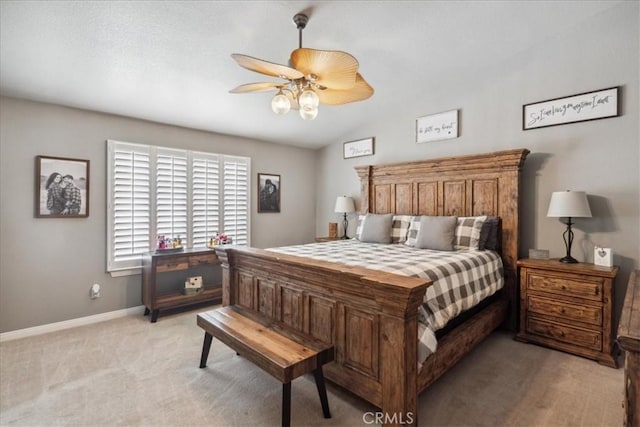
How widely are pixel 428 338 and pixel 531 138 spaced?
275cm

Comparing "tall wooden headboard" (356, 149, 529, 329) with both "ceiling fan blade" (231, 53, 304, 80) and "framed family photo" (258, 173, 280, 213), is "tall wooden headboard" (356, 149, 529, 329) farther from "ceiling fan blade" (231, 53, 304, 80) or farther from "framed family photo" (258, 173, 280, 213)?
"ceiling fan blade" (231, 53, 304, 80)

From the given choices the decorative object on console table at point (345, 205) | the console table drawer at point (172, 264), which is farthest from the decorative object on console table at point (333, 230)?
the console table drawer at point (172, 264)

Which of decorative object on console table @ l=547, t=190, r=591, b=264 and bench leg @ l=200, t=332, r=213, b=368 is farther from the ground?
decorative object on console table @ l=547, t=190, r=591, b=264

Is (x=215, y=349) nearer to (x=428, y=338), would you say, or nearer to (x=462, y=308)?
(x=428, y=338)

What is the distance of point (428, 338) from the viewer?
1.83 m

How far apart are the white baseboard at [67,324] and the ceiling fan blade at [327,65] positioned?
3.54 metres

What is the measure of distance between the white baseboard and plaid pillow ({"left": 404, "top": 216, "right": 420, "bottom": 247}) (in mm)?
3400

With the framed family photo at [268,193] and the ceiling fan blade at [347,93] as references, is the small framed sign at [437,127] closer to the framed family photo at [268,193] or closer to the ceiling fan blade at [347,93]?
the ceiling fan blade at [347,93]

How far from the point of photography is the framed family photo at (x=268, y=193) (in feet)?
16.6

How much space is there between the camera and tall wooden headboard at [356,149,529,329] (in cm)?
334

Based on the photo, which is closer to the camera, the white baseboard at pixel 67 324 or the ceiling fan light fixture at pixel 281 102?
the ceiling fan light fixture at pixel 281 102

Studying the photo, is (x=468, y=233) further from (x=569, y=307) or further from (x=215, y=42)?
(x=215, y=42)

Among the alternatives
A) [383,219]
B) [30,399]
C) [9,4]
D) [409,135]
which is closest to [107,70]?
[9,4]

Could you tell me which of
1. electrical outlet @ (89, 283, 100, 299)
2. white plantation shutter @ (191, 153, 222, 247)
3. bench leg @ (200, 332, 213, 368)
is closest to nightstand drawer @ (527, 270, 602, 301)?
bench leg @ (200, 332, 213, 368)
